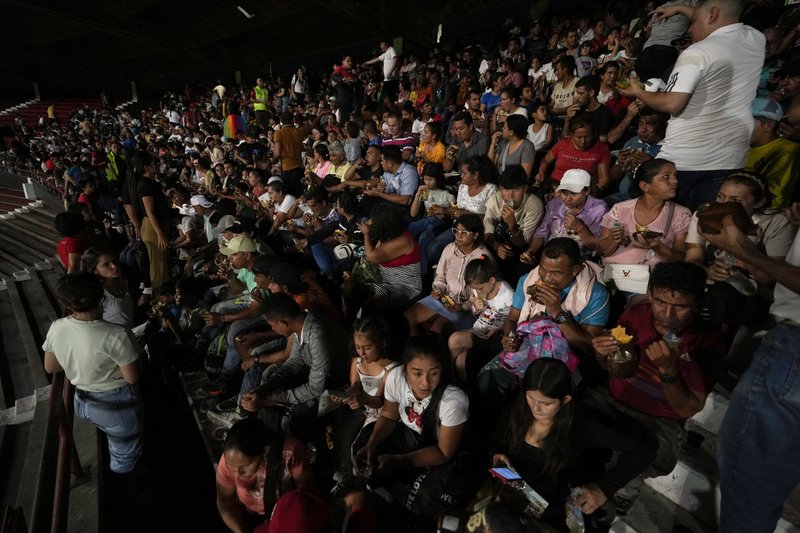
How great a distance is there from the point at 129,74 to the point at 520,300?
36.6 m

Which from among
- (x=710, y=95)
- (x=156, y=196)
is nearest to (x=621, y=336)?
(x=710, y=95)

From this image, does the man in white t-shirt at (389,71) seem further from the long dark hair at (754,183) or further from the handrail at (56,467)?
the handrail at (56,467)

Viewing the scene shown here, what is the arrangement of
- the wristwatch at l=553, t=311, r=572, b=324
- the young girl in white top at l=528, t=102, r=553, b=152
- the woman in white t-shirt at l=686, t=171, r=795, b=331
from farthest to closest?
1. the young girl in white top at l=528, t=102, r=553, b=152
2. the wristwatch at l=553, t=311, r=572, b=324
3. the woman in white t-shirt at l=686, t=171, r=795, b=331

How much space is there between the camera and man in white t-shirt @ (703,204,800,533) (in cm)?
132

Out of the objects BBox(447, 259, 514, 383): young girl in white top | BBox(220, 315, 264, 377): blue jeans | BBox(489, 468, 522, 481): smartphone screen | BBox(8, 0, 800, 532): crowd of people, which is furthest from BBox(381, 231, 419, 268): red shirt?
BBox(489, 468, 522, 481): smartphone screen

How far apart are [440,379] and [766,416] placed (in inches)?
58.6

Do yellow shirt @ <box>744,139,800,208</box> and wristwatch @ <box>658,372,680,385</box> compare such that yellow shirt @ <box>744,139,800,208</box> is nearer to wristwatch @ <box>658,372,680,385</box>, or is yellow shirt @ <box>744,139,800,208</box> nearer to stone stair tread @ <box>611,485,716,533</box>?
wristwatch @ <box>658,372,680,385</box>

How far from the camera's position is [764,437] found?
1379mm

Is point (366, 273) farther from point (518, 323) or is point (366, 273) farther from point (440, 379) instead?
point (440, 379)

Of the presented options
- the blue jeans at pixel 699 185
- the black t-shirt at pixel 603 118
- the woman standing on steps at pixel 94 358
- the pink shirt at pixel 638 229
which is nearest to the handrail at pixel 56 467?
the woman standing on steps at pixel 94 358

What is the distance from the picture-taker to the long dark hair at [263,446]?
221 centimetres

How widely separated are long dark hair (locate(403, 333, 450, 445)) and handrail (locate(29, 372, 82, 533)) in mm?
2102

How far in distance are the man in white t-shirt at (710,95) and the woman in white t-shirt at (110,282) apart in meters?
4.42

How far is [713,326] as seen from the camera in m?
2.34
